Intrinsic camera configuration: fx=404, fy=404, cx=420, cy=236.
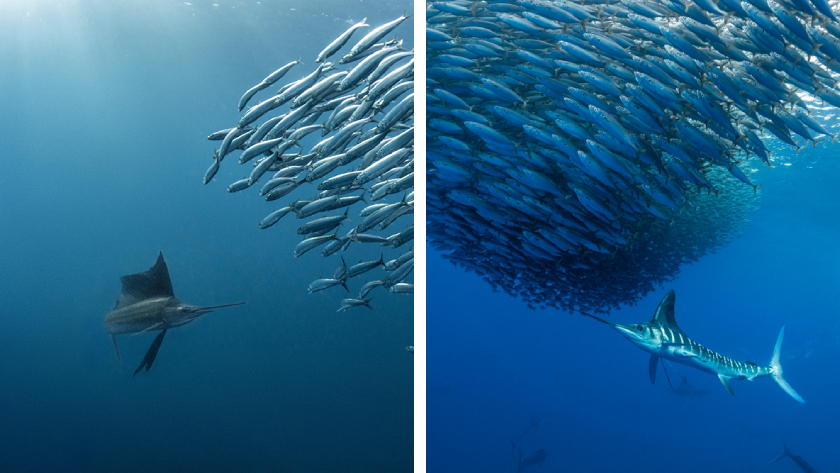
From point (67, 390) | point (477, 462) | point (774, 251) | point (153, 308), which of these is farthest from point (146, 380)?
point (774, 251)

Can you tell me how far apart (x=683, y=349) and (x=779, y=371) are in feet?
2.43

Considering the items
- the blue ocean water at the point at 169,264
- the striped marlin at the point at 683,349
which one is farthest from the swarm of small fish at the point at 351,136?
the blue ocean water at the point at 169,264

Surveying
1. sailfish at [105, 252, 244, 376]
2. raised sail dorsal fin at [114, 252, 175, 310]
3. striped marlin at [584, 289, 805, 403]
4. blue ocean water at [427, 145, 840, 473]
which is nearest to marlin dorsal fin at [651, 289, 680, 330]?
striped marlin at [584, 289, 805, 403]

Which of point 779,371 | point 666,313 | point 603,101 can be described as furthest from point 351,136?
point 779,371

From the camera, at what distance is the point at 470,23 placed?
2.26 meters

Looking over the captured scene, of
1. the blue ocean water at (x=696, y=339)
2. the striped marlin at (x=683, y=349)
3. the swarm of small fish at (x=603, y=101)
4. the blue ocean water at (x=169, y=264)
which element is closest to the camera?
the swarm of small fish at (x=603, y=101)

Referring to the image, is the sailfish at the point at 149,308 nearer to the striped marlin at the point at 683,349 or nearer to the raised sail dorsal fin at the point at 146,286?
the raised sail dorsal fin at the point at 146,286

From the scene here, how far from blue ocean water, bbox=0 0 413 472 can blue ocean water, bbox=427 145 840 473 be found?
5.88m

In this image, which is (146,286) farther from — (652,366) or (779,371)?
(779,371)

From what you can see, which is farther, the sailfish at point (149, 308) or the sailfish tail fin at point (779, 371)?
the sailfish at point (149, 308)

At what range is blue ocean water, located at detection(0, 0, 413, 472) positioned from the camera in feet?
37.1

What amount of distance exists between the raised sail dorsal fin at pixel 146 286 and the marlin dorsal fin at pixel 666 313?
367 cm

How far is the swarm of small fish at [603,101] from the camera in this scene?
1832 mm

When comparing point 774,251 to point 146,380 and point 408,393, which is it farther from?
point 146,380
